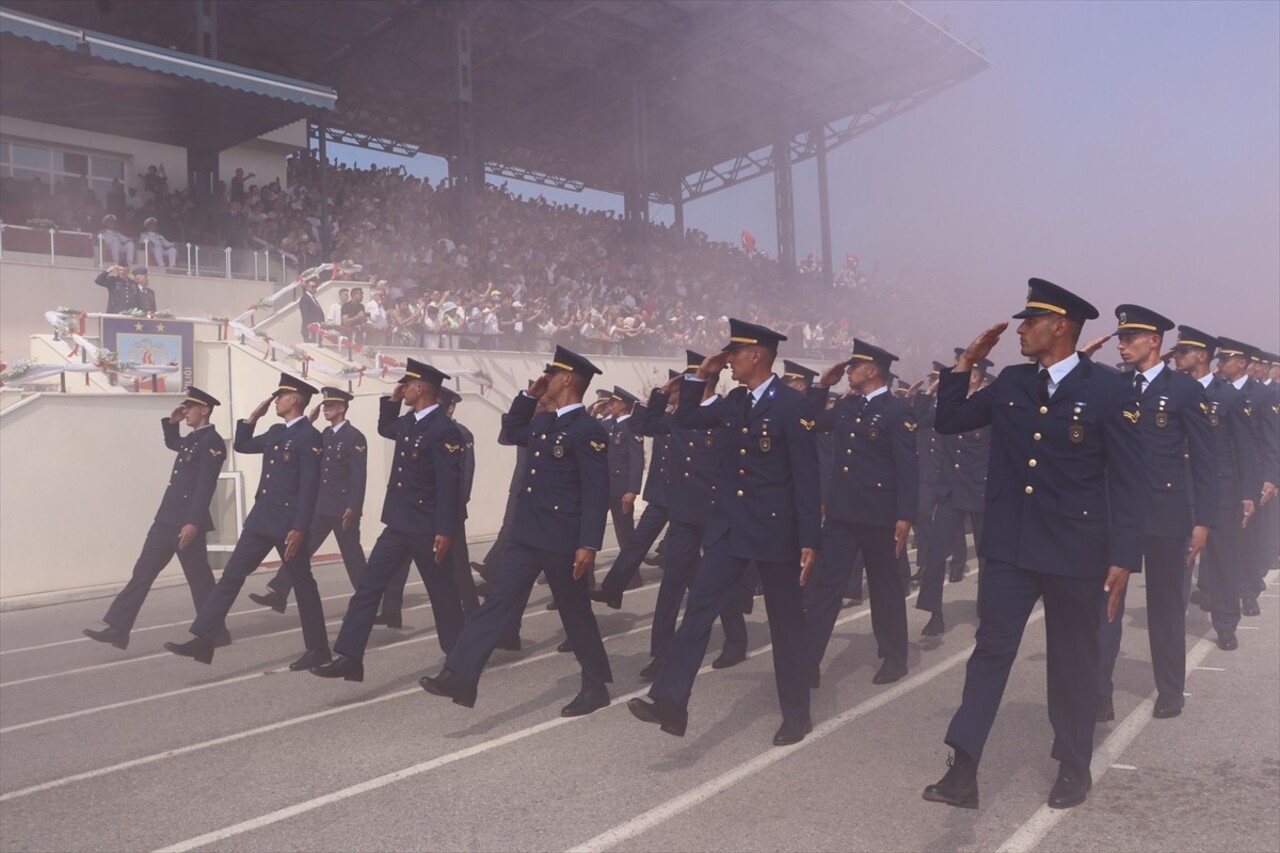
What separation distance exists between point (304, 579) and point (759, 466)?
136 inches

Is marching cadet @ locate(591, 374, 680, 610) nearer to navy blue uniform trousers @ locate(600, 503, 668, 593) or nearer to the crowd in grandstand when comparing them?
navy blue uniform trousers @ locate(600, 503, 668, 593)

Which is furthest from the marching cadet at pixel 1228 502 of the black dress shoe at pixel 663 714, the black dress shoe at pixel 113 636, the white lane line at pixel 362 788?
the black dress shoe at pixel 113 636

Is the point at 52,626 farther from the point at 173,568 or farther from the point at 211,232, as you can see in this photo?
the point at 211,232

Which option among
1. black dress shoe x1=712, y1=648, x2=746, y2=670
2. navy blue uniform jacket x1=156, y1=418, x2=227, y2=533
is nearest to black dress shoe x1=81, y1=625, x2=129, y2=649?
navy blue uniform jacket x1=156, y1=418, x2=227, y2=533

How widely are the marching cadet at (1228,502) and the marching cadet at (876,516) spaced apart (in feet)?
6.39

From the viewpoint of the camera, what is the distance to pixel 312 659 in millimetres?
6887

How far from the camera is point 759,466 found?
5.13m

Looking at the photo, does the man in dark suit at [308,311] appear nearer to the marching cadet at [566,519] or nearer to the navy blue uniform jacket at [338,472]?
the navy blue uniform jacket at [338,472]

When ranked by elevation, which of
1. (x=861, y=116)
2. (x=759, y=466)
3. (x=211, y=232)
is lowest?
(x=759, y=466)

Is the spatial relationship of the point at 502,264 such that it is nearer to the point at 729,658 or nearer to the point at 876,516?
the point at 729,658

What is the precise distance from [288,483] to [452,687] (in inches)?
97.5

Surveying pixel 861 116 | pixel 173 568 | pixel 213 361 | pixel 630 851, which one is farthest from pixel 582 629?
pixel 861 116

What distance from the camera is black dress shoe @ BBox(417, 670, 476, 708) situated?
528cm

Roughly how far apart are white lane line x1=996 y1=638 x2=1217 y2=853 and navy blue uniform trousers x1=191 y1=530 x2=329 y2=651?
4.52 m
